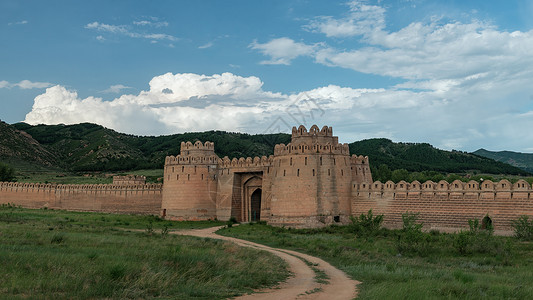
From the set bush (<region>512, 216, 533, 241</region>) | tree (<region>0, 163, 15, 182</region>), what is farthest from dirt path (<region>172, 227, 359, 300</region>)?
tree (<region>0, 163, 15, 182</region>)

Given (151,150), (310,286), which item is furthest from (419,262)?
(151,150)

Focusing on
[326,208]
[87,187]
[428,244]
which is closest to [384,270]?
[428,244]

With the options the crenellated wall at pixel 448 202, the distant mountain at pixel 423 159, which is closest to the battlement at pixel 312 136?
the crenellated wall at pixel 448 202

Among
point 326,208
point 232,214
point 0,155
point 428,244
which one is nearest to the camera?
point 428,244

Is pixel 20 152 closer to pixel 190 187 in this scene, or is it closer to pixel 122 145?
pixel 122 145

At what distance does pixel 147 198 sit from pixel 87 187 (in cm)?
855

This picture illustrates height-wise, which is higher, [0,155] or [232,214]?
[0,155]

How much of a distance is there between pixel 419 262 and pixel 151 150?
108421 millimetres

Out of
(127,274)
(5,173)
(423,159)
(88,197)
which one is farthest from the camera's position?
(423,159)

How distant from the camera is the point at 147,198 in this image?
4791 cm

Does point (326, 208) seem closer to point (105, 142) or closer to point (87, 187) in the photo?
point (87, 187)

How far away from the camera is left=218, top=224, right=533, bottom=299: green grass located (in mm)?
13797

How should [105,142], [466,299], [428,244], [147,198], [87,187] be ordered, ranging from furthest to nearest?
1. [105,142]
2. [87,187]
3. [147,198]
4. [428,244]
5. [466,299]

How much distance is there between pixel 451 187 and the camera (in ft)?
102
